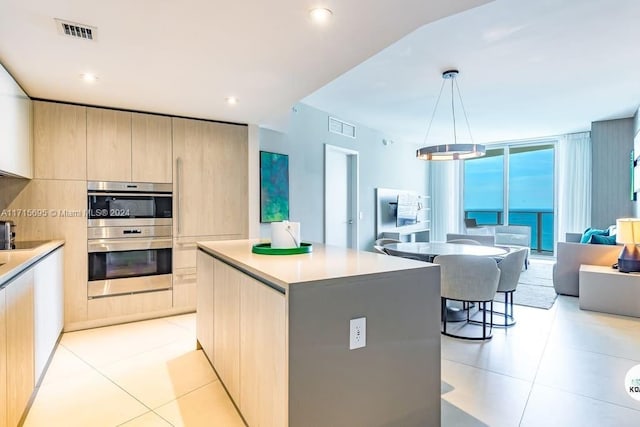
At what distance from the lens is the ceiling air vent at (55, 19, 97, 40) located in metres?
2.00

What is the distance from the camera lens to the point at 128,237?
11.9 ft

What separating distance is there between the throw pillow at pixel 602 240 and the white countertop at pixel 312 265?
4145 mm

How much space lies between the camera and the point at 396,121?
6258 millimetres

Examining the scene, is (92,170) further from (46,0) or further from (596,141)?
(596,141)

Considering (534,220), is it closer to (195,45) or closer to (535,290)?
(535,290)

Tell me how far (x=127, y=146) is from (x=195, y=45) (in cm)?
183

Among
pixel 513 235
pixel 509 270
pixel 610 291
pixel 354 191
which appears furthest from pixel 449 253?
pixel 513 235

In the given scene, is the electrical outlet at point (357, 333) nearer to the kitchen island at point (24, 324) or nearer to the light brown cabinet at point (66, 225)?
the kitchen island at point (24, 324)

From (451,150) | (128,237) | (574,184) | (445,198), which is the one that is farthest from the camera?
(445,198)

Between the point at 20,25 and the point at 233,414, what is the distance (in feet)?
8.42

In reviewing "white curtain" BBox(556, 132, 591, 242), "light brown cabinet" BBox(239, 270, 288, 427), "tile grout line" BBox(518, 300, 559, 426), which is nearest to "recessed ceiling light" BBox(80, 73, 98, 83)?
"light brown cabinet" BBox(239, 270, 288, 427)

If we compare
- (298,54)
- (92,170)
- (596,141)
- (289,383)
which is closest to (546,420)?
(289,383)

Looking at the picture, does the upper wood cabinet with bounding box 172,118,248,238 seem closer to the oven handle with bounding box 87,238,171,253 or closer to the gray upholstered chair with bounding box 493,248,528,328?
the oven handle with bounding box 87,238,171,253

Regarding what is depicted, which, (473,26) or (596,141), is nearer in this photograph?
(473,26)
